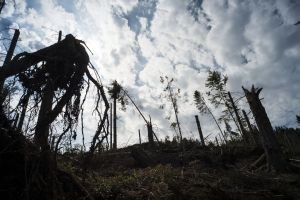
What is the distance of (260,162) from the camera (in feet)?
37.5

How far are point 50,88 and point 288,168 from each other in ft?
32.1

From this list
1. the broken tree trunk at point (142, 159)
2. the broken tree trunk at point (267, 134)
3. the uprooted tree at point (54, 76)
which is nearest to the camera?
the uprooted tree at point (54, 76)

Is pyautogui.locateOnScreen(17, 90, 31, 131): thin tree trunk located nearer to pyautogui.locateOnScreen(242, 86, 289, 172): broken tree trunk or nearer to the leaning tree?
the leaning tree

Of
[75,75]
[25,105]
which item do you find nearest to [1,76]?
[25,105]

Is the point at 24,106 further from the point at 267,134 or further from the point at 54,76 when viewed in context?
the point at 267,134

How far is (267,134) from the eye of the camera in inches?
416

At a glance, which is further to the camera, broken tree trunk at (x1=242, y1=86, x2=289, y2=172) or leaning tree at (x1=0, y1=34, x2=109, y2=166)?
broken tree trunk at (x1=242, y1=86, x2=289, y2=172)

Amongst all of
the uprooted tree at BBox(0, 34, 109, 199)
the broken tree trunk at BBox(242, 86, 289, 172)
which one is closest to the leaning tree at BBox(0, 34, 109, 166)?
the uprooted tree at BBox(0, 34, 109, 199)

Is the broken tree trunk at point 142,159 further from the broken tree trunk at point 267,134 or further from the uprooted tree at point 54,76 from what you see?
the uprooted tree at point 54,76

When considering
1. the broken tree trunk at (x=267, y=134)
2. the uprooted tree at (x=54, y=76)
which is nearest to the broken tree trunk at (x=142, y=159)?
the broken tree trunk at (x=267, y=134)

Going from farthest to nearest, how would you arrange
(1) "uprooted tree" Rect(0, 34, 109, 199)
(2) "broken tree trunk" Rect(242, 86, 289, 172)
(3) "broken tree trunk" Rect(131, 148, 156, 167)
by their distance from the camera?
(3) "broken tree trunk" Rect(131, 148, 156, 167) < (2) "broken tree trunk" Rect(242, 86, 289, 172) < (1) "uprooted tree" Rect(0, 34, 109, 199)

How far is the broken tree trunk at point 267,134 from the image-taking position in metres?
9.74

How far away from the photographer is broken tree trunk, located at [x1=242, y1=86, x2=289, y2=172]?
974 centimetres

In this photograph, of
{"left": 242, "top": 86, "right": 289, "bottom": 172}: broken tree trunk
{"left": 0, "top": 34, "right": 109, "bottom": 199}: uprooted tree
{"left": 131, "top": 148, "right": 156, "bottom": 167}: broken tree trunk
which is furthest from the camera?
{"left": 131, "top": 148, "right": 156, "bottom": 167}: broken tree trunk
